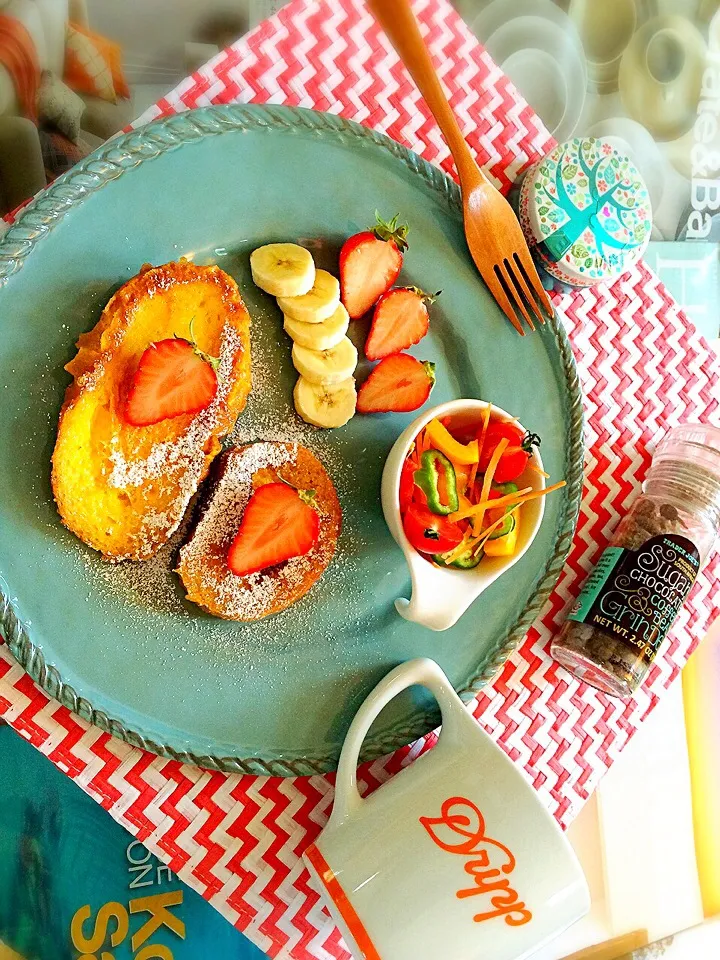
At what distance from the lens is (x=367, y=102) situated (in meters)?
1.19

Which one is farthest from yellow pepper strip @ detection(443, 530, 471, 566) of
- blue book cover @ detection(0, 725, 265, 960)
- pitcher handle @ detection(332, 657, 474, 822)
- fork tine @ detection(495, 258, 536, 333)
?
blue book cover @ detection(0, 725, 265, 960)

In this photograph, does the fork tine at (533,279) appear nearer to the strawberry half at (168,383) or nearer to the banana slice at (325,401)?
the banana slice at (325,401)

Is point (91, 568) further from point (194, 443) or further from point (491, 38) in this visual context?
point (491, 38)

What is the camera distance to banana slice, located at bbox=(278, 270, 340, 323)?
1.06 m

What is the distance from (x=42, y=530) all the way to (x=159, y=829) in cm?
44

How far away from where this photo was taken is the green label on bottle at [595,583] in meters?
1.19

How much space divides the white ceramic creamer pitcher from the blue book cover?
1.70 ft

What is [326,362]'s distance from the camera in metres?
1.08

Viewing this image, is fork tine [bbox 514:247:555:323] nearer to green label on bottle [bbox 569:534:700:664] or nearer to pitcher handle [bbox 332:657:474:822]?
green label on bottle [bbox 569:534:700:664]

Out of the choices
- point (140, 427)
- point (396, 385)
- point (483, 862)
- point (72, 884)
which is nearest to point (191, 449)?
point (140, 427)

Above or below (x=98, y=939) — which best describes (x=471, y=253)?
above

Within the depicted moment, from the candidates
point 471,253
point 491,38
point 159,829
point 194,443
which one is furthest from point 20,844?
point 491,38

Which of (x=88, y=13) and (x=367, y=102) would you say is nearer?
(x=367, y=102)

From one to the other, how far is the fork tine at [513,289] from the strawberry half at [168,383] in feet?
1.57
